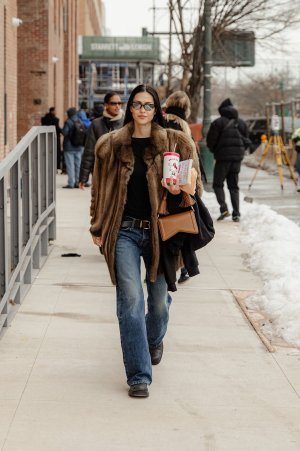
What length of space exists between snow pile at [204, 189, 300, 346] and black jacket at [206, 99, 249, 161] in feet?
3.41

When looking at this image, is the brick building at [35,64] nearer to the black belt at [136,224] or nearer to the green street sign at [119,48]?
the black belt at [136,224]

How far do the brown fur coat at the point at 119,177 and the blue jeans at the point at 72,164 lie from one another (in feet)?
48.8

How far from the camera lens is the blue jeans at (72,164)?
20781mm

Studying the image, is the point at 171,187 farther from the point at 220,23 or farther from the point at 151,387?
the point at 220,23

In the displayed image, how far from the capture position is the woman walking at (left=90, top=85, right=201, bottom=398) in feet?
18.6

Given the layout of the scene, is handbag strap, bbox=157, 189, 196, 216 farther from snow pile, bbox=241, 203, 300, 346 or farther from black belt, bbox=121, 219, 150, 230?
snow pile, bbox=241, 203, 300, 346

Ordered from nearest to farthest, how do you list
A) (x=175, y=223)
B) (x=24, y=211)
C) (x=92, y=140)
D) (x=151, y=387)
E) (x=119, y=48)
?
(x=175, y=223)
(x=151, y=387)
(x=24, y=211)
(x=92, y=140)
(x=119, y=48)

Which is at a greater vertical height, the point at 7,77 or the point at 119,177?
the point at 7,77

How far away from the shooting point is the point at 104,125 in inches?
443

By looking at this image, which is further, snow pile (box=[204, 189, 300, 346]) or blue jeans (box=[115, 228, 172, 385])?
snow pile (box=[204, 189, 300, 346])

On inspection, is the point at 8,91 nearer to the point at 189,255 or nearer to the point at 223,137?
the point at 223,137

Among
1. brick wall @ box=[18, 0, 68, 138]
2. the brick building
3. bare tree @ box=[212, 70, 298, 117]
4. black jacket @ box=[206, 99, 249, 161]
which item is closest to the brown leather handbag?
black jacket @ box=[206, 99, 249, 161]

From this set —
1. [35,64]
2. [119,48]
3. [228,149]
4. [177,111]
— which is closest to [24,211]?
[177,111]

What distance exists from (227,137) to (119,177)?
9090mm
